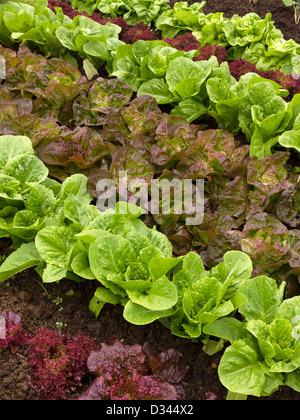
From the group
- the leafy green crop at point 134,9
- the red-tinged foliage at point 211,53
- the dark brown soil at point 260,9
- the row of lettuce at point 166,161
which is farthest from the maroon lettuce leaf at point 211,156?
the dark brown soil at point 260,9

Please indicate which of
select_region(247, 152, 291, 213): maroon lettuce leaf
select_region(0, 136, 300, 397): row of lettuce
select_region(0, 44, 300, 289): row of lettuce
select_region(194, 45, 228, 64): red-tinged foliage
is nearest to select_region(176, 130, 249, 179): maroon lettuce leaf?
select_region(0, 44, 300, 289): row of lettuce

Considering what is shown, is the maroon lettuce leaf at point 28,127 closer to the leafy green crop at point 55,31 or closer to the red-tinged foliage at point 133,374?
the leafy green crop at point 55,31

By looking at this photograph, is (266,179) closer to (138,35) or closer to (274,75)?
(274,75)

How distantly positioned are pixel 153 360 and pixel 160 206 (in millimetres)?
984

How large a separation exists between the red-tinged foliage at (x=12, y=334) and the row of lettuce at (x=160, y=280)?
0.27 meters

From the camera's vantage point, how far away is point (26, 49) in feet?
14.9

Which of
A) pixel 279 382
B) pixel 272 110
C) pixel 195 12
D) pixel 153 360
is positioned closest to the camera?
pixel 279 382

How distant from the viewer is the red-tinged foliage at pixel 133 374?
7.43 feet

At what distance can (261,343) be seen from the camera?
2.24m

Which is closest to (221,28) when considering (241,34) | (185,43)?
(241,34)
